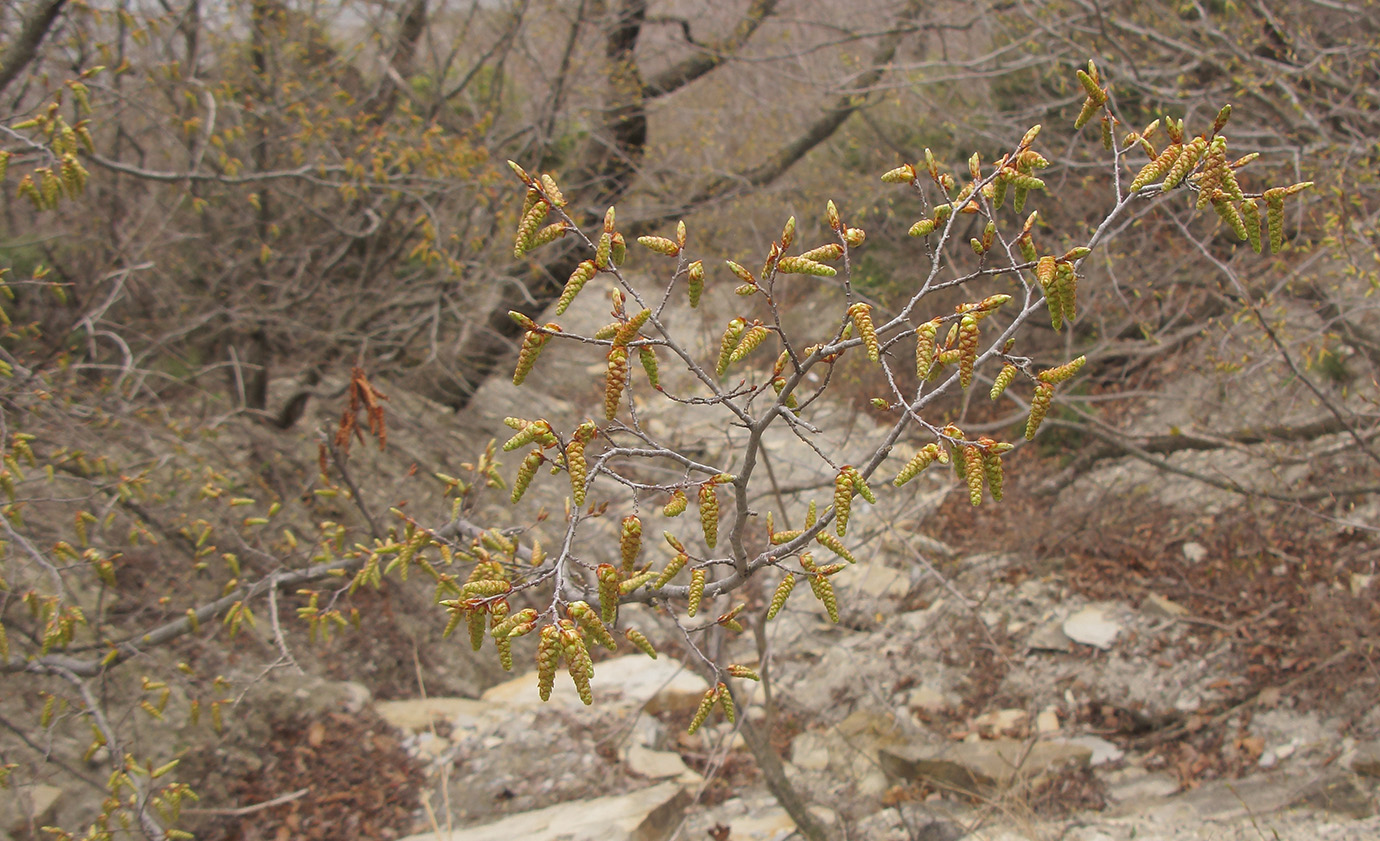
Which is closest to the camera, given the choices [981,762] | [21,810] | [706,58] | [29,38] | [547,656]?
[547,656]

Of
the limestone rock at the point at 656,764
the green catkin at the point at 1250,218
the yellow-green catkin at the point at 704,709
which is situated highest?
the green catkin at the point at 1250,218

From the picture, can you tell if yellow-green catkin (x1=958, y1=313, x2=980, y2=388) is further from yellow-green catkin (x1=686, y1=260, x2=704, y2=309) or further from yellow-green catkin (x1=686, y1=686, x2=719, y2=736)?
yellow-green catkin (x1=686, y1=686, x2=719, y2=736)

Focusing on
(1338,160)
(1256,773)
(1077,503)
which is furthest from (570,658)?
(1077,503)

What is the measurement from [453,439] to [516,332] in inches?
43.4

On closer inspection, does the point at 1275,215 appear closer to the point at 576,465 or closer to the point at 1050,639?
the point at 576,465

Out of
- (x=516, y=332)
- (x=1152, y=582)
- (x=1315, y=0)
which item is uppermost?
(x=1315, y=0)

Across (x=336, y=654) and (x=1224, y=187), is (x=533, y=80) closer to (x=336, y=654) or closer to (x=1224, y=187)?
(x=336, y=654)

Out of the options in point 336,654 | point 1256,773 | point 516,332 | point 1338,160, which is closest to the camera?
point 1256,773

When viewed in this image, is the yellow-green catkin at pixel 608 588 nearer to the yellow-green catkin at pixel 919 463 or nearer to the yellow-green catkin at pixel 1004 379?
the yellow-green catkin at pixel 919 463

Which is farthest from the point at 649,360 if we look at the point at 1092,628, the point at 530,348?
the point at 1092,628

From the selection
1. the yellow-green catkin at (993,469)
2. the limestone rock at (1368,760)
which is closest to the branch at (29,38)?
the yellow-green catkin at (993,469)

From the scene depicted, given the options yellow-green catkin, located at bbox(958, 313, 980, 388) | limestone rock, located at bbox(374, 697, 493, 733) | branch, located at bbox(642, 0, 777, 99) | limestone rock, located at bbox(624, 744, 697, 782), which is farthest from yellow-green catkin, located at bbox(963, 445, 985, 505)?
branch, located at bbox(642, 0, 777, 99)

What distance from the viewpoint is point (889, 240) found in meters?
8.19

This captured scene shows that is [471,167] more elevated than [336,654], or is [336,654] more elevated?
[471,167]
